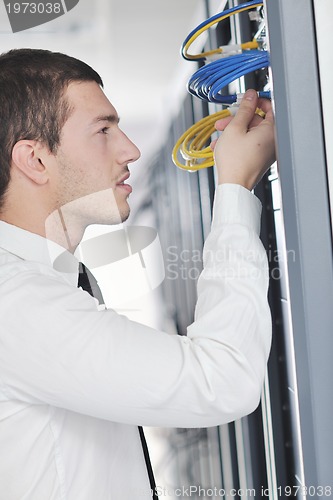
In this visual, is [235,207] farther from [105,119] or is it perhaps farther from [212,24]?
[212,24]

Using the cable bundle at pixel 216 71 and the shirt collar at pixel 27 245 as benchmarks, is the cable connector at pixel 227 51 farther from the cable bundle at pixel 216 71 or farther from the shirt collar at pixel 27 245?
the shirt collar at pixel 27 245

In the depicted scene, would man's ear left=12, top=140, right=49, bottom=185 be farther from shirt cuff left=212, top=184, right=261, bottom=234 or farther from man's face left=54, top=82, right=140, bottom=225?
shirt cuff left=212, top=184, right=261, bottom=234

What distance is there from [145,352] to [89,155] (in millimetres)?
428

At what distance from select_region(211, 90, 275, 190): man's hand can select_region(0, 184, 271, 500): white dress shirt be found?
0.09ft

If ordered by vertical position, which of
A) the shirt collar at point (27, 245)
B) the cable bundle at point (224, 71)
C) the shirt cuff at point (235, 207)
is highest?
the cable bundle at point (224, 71)

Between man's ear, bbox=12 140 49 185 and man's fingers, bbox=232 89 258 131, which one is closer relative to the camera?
man's fingers, bbox=232 89 258 131

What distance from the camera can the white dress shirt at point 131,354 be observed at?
2.78ft

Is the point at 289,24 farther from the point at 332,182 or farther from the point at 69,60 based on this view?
the point at 69,60

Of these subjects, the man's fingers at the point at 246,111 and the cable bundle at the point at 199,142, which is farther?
the cable bundle at the point at 199,142

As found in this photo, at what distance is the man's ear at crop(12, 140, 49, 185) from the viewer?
110 cm

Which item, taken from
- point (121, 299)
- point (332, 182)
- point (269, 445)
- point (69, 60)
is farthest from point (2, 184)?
point (269, 445)

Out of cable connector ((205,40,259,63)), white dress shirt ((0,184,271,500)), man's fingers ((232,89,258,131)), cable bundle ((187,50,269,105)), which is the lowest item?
white dress shirt ((0,184,271,500))

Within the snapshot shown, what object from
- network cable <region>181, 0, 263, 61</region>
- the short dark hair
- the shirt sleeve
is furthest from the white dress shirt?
network cable <region>181, 0, 263, 61</region>

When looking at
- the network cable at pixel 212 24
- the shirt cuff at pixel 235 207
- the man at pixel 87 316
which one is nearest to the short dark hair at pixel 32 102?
the man at pixel 87 316
